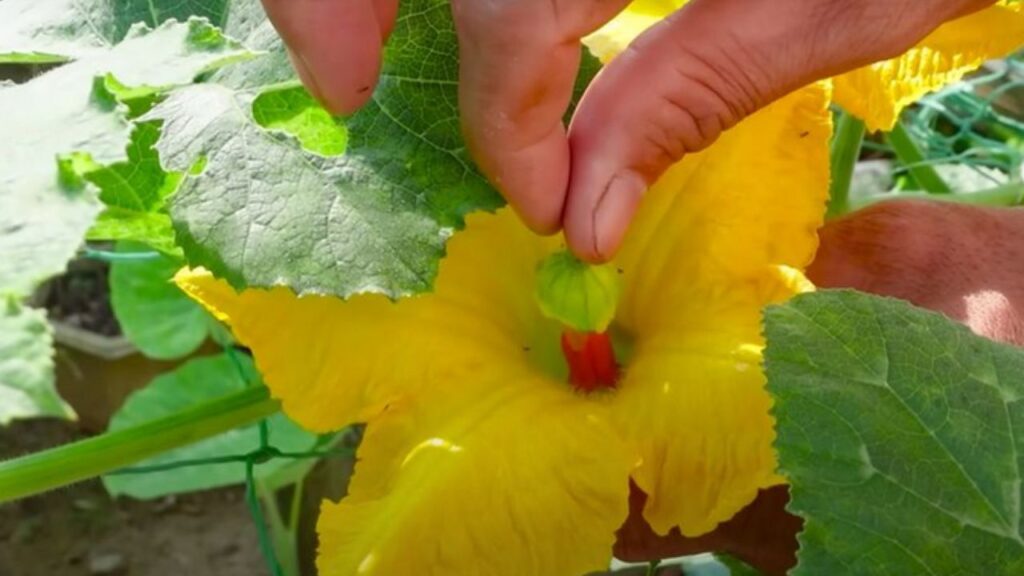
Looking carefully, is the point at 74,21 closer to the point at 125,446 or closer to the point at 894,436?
the point at 125,446

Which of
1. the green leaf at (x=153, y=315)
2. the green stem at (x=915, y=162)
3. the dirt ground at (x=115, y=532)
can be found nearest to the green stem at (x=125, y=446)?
the green stem at (x=915, y=162)

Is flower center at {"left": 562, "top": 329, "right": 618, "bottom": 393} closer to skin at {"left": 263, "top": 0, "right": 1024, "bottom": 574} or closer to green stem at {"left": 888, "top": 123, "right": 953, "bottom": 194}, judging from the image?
skin at {"left": 263, "top": 0, "right": 1024, "bottom": 574}

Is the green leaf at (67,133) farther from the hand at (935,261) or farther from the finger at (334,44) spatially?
the hand at (935,261)

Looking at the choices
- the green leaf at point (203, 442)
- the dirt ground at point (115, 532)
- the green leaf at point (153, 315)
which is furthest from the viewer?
the dirt ground at point (115, 532)

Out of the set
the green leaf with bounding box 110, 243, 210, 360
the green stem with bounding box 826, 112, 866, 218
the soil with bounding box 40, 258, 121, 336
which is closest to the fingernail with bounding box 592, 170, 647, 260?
the green stem with bounding box 826, 112, 866, 218

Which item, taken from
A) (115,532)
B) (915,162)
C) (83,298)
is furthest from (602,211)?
(83,298)

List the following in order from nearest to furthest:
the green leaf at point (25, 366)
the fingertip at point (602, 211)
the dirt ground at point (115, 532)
→ the green leaf at point (25, 366)
the fingertip at point (602, 211)
the dirt ground at point (115, 532)

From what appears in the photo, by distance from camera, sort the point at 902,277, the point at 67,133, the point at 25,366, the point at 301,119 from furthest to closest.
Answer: the point at 902,277
the point at 301,119
the point at 67,133
the point at 25,366
